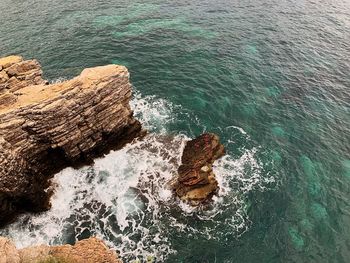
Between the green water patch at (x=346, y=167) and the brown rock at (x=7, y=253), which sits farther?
the green water patch at (x=346, y=167)

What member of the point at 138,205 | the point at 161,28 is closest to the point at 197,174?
the point at 138,205

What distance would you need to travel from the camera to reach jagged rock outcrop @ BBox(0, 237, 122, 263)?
22.7 meters

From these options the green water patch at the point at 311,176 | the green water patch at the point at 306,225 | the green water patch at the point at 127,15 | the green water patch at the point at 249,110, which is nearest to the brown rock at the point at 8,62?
the green water patch at the point at 127,15

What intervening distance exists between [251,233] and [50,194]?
24666 mm

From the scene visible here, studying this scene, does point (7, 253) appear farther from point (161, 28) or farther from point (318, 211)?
point (161, 28)

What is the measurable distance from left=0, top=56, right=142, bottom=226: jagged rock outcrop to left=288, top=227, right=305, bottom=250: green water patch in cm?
2508

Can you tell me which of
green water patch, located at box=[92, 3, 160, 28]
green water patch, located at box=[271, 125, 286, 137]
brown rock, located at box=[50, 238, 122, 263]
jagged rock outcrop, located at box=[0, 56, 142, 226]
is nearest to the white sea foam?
jagged rock outcrop, located at box=[0, 56, 142, 226]

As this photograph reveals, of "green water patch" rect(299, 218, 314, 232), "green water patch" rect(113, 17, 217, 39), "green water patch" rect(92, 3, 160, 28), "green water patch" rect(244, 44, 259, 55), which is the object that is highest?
"green water patch" rect(92, 3, 160, 28)

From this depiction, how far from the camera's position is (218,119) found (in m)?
53.8

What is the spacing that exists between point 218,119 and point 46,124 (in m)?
26.4

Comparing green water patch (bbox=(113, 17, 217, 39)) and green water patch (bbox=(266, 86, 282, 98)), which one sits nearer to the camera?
green water patch (bbox=(266, 86, 282, 98))

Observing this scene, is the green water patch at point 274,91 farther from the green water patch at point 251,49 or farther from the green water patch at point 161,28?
the green water patch at point 161,28

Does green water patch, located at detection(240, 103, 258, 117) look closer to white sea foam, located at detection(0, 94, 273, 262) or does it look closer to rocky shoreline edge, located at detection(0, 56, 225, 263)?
white sea foam, located at detection(0, 94, 273, 262)

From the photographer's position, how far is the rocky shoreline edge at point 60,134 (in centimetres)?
3728
